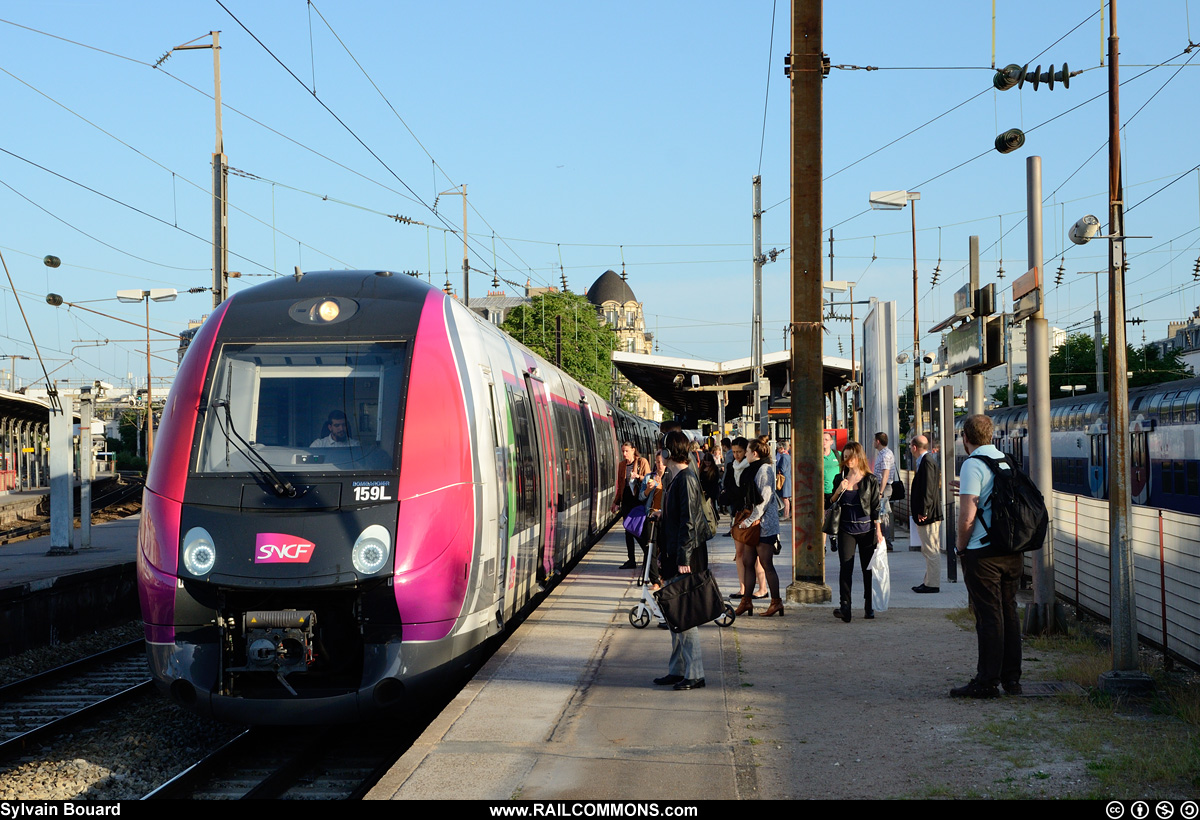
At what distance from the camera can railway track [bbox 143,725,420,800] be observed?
6867 millimetres

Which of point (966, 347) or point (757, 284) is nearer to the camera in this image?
point (966, 347)

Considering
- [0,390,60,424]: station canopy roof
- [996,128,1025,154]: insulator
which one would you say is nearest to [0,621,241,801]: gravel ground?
[996,128,1025,154]: insulator

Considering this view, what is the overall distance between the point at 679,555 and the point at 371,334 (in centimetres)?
265

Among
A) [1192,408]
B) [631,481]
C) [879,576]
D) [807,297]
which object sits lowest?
[879,576]

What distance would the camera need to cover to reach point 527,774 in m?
5.88

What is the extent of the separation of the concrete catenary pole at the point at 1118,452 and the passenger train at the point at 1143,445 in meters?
10.9

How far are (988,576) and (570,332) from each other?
7219 centimetres

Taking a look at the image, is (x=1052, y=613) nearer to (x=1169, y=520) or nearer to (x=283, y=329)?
(x=1169, y=520)

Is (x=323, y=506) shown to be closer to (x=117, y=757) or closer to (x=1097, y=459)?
(x=117, y=757)

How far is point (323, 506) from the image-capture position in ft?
23.7

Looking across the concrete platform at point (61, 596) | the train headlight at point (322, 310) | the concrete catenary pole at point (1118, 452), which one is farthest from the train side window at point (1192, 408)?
the train headlight at point (322, 310)

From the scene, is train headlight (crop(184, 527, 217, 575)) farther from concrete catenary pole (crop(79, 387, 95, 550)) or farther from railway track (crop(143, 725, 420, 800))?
concrete catenary pole (crop(79, 387, 95, 550))

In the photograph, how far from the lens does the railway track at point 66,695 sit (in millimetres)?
8703

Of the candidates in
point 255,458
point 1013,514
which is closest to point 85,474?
point 255,458
